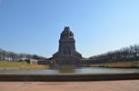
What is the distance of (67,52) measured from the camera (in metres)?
132

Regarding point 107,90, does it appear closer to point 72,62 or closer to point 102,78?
point 102,78

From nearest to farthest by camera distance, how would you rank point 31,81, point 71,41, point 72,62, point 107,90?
point 107,90 → point 31,81 → point 72,62 → point 71,41

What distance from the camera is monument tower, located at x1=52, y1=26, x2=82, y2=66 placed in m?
123

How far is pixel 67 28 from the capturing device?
458ft

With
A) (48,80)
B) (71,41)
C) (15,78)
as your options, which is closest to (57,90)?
(48,80)

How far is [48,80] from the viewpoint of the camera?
19.4 meters

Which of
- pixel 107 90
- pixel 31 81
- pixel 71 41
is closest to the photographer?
pixel 107 90

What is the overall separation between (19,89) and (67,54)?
114486 mm

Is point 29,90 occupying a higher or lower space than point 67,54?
lower

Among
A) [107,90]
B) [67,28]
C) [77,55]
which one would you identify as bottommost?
[107,90]

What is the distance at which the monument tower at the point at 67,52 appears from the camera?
123000 mm

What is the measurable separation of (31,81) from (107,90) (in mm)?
6826

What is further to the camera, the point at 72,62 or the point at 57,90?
the point at 72,62

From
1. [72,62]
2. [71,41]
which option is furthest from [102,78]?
[71,41]
